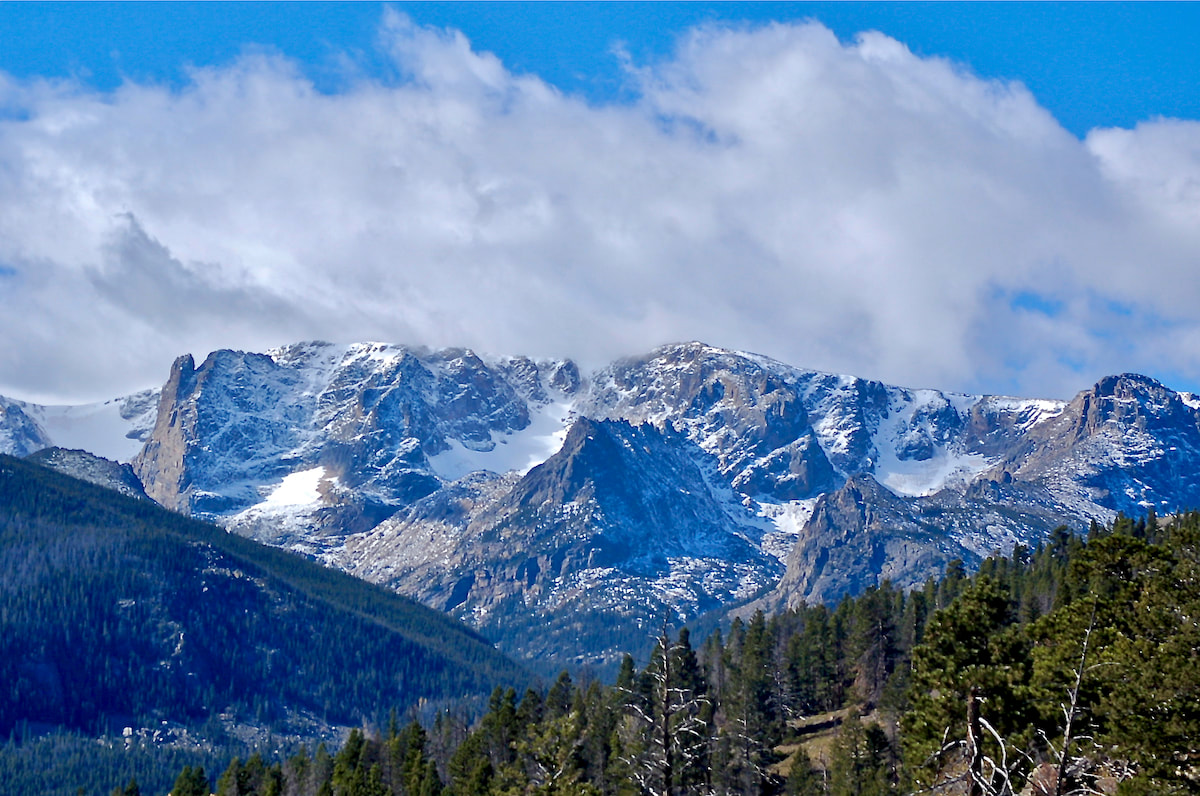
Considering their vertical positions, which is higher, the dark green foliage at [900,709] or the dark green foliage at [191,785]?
the dark green foliage at [900,709]

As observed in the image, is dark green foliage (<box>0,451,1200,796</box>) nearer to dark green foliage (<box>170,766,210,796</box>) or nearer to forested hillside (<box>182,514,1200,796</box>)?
forested hillside (<box>182,514,1200,796</box>)

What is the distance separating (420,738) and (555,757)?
2795 inches

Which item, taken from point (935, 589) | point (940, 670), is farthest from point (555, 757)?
point (935, 589)

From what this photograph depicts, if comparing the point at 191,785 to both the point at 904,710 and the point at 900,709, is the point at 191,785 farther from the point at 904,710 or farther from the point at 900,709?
the point at 904,710

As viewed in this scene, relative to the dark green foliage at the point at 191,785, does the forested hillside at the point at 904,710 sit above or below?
above

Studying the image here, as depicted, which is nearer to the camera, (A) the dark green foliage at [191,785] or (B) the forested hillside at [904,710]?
(B) the forested hillside at [904,710]

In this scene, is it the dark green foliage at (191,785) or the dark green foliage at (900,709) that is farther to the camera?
the dark green foliage at (191,785)

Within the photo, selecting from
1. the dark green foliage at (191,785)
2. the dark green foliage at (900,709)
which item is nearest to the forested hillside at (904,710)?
the dark green foliage at (900,709)

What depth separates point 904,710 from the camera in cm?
10319

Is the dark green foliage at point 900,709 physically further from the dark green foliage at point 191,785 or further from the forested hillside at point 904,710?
the dark green foliage at point 191,785

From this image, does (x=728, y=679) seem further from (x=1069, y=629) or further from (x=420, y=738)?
(x=1069, y=629)

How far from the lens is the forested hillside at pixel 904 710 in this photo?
145 ft

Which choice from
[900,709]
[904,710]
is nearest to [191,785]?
[900,709]

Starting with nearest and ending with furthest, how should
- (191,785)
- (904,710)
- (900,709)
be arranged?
(904,710), (900,709), (191,785)
